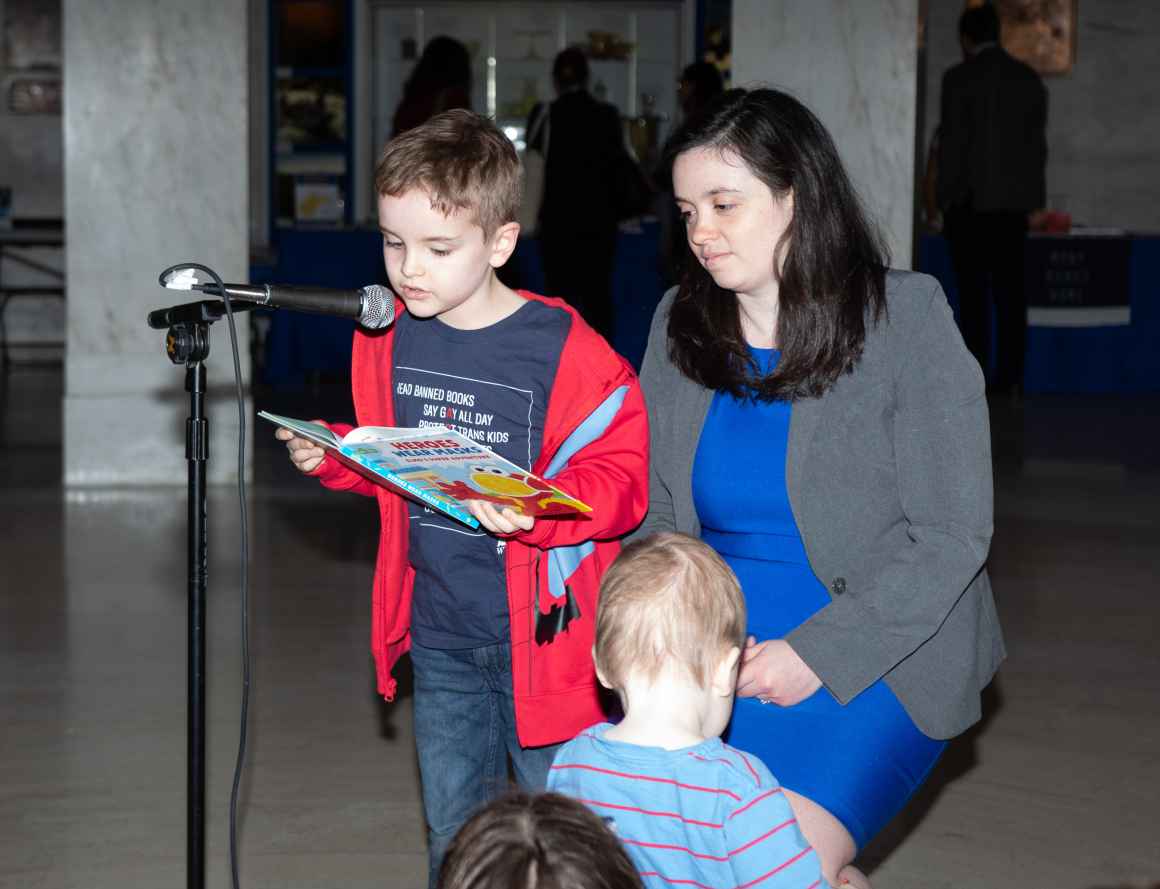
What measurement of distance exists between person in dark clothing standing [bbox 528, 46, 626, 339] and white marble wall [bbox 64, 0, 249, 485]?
154 centimetres

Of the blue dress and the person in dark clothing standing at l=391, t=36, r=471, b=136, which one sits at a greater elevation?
the person in dark clothing standing at l=391, t=36, r=471, b=136

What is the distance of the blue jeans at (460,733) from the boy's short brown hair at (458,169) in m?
0.66

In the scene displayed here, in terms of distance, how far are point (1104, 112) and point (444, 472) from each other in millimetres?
11845

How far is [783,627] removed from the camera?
2408mm

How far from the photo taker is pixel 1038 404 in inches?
376

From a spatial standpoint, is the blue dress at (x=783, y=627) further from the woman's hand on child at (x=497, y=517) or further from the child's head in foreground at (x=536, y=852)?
the child's head in foreground at (x=536, y=852)

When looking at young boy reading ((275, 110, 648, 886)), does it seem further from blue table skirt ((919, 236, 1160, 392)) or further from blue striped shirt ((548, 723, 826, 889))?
blue table skirt ((919, 236, 1160, 392))

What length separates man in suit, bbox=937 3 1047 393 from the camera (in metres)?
8.96

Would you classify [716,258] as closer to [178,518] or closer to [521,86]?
[178,518]

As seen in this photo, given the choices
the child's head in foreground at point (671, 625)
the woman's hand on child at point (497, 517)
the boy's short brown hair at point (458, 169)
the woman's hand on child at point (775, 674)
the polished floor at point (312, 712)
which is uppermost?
the boy's short brown hair at point (458, 169)

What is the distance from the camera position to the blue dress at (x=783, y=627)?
2.29 m

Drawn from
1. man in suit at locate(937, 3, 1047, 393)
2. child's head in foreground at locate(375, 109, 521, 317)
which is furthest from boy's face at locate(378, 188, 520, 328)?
man in suit at locate(937, 3, 1047, 393)

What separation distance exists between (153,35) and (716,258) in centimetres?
483

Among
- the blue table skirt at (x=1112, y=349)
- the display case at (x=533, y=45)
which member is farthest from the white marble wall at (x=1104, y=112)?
the blue table skirt at (x=1112, y=349)
